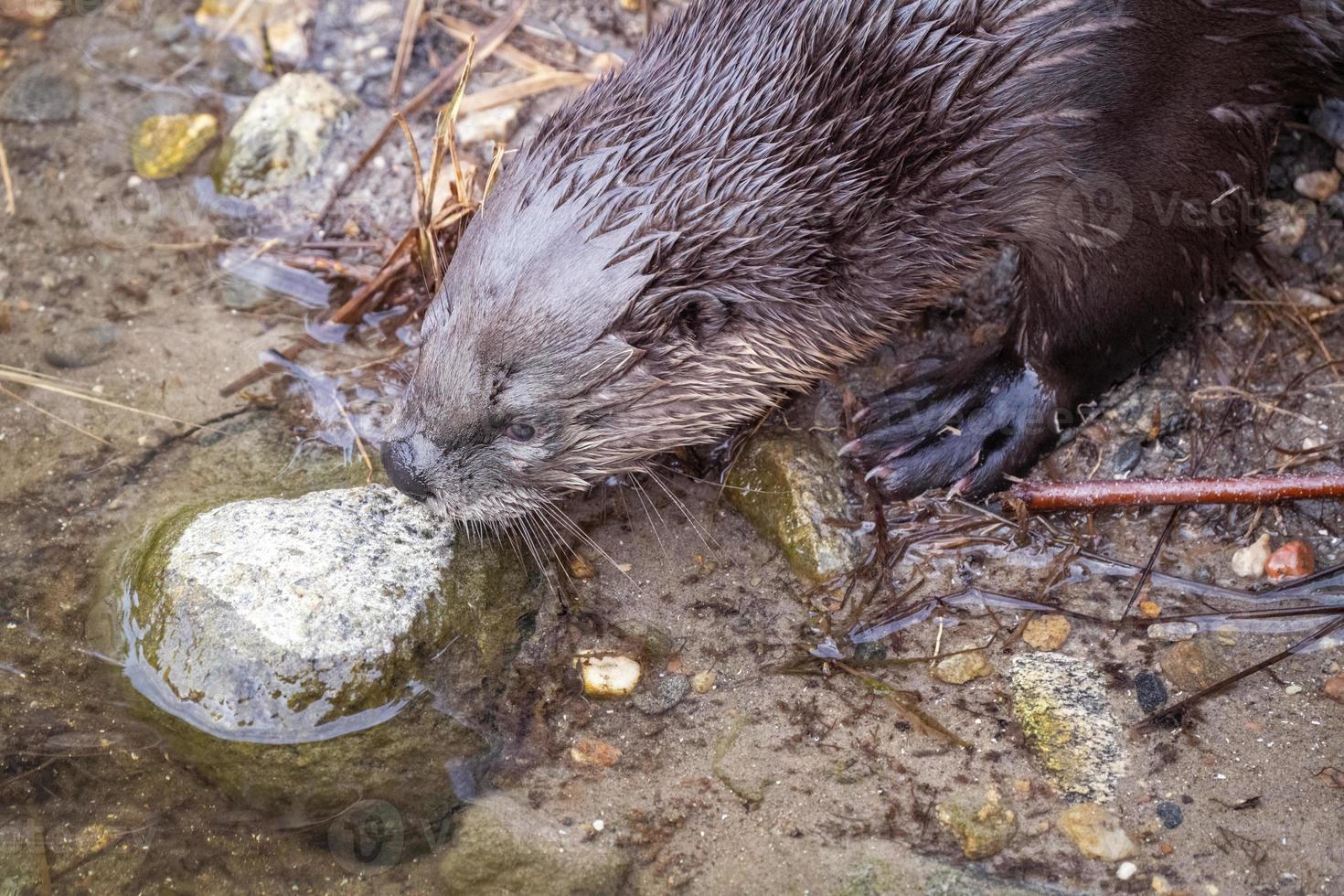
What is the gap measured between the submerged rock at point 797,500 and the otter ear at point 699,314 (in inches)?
18.2

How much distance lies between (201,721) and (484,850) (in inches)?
23.4

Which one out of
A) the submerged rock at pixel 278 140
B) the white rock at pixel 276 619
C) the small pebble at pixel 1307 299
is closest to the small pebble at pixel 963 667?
the white rock at pixel 276 619

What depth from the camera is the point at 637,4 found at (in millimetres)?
3545

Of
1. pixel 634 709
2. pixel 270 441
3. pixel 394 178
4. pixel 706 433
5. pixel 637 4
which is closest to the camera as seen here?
pixel 634 709

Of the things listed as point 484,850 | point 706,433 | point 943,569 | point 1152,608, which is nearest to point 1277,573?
point 1152,608

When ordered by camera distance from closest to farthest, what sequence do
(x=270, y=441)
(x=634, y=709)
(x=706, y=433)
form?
(x=634, y=709) → (x=706, y=433) → (x=270, y=441)

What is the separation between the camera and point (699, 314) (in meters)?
2.24

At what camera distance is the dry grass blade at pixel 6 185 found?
10.8 feet

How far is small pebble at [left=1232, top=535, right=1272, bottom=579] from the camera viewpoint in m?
2.45

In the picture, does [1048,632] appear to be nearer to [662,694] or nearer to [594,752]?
[662,694]

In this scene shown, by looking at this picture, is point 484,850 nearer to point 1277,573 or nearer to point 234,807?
point 234,807

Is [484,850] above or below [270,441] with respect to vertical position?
below

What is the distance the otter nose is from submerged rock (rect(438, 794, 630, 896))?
61cm

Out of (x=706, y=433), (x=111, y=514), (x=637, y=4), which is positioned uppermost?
(x=637, y=4)
